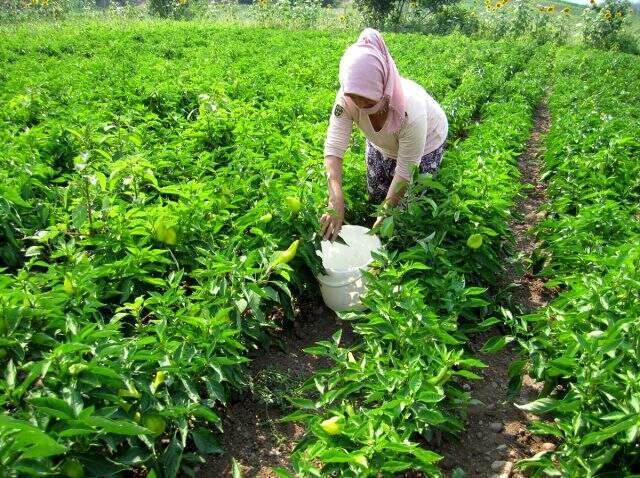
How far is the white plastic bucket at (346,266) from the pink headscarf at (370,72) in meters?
0.88

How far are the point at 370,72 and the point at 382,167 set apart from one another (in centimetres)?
108

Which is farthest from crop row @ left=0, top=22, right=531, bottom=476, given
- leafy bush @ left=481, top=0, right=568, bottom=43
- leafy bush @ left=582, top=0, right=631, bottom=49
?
leafy bush @ left=582, top=0, right=631, bottom=49

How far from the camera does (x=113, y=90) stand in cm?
635

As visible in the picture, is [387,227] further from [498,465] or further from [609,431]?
[609,431]

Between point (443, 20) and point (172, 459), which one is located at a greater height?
point (172, 459)

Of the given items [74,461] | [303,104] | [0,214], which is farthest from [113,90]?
[74,461]

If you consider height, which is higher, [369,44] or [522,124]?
[369,44]

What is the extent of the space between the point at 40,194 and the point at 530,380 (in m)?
3.60

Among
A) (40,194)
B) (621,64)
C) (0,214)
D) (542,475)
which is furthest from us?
(621,64)

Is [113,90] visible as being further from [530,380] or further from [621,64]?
[621,64]

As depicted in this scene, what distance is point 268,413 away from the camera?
2873 mm

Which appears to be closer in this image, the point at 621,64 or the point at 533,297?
the point at 533,297

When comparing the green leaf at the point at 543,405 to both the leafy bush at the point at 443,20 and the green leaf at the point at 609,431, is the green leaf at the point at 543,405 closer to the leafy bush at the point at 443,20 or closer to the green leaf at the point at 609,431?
the green leaf at the point at 609,431

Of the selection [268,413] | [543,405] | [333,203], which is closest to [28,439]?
[268,413]
